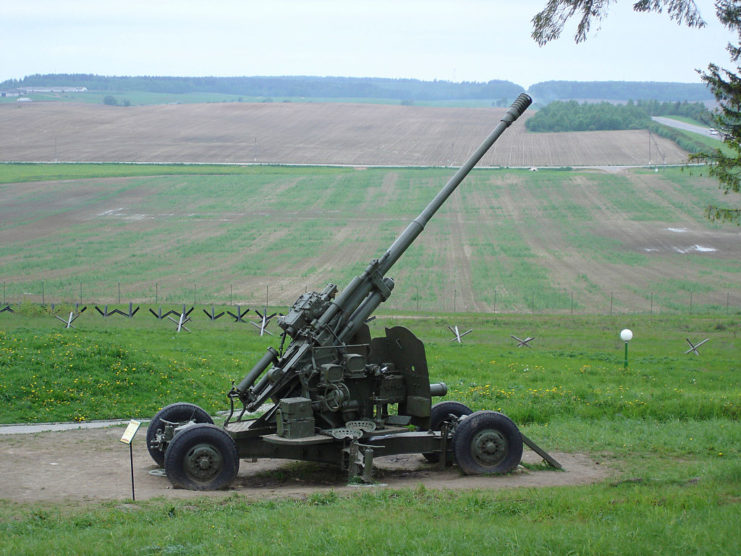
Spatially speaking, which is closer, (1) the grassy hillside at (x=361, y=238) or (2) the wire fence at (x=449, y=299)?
(2) the wire fence at (x=449, y=299)

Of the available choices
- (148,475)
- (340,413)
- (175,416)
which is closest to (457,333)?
(340,413)

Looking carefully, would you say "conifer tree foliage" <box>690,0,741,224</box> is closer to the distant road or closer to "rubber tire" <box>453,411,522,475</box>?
"rubber tire" <box>453,411,522,475</box>

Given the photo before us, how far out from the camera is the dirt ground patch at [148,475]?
13.0 meters

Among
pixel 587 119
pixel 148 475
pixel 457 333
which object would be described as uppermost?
pixel 587 119

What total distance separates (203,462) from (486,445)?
4473 millimetres

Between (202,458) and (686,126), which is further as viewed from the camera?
(686,126)

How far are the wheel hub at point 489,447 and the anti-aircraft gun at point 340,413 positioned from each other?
2 centimetres

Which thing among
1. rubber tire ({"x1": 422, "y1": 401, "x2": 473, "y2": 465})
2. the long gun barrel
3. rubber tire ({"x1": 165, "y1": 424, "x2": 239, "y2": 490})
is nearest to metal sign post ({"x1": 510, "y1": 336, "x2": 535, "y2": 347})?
rubber tire ({"x1": 422, "y1": 401, "x2": 473, "y2": 465})

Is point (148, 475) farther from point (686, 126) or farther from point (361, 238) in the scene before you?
point (686, 126)

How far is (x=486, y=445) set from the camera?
566 inches

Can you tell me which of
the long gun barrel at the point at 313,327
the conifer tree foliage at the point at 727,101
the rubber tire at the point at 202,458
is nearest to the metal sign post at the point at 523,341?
the conifer tree foliage at the point at 727,101

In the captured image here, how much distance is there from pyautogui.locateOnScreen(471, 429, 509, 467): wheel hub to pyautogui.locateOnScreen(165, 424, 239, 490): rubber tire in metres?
3.81

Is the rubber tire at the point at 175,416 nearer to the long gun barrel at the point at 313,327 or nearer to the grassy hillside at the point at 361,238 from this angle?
the long gun barrel at the point at 313,327

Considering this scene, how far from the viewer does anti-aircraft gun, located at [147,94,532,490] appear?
1400 centimetres
